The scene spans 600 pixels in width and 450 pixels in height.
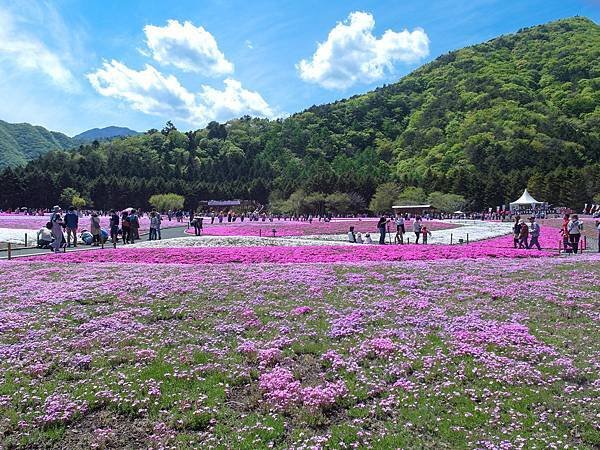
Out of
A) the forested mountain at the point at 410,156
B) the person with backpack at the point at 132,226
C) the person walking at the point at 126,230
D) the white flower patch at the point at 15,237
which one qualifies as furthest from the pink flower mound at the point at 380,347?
the forested mountain at the point at 410,156

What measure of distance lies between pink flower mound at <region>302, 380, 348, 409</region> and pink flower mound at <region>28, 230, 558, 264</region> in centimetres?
1419

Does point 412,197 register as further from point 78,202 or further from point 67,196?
point 67,196

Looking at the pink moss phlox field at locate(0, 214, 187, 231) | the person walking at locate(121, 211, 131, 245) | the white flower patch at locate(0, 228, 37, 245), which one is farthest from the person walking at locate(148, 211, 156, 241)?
the pink moss phlox field at locate(0, 214, 187, 231)

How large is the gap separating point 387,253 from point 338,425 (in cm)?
1761

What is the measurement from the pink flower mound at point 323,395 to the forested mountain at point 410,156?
305ft

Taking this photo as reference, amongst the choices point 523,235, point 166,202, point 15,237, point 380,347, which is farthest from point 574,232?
point 166,202

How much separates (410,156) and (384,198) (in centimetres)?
6824

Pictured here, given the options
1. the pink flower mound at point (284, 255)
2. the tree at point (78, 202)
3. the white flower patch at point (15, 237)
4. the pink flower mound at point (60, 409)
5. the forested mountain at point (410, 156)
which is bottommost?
the pink flower mound at point (60, 409)

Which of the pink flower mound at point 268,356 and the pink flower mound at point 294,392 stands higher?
the pink flower mound at point 268,356

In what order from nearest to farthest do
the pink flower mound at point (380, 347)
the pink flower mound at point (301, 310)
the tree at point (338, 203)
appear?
the pink flower mound at point (380, 347) → the pink flower mound at point (301, 310) → the tree at point (338, 203)

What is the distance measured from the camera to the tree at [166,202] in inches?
4547

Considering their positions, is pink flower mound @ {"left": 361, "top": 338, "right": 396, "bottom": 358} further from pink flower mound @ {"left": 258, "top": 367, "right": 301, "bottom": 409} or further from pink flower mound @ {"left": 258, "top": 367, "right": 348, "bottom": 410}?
pink flower mound @ {"left": 258, "top": 367, "right": 301, "bottom": 409}

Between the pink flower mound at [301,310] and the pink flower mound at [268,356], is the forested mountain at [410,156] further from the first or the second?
the pink flower mound at [268,356]

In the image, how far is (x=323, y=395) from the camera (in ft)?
24.7
